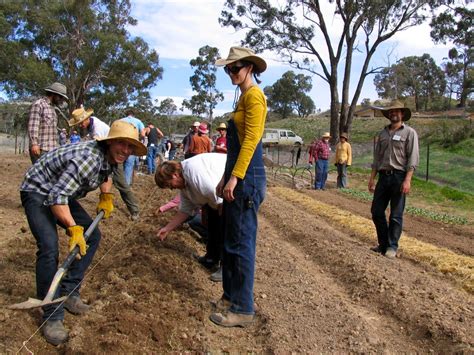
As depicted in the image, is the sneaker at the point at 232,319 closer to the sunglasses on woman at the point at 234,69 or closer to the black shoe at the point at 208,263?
the black shoe at the point at 208,263

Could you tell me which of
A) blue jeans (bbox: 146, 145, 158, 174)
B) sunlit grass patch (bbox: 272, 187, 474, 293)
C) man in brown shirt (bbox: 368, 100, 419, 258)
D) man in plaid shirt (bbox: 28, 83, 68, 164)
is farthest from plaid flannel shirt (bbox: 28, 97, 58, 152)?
blue jeans (bbox: 146, 145, 158, 174)

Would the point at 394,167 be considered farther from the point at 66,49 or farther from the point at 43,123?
the point at 66,49

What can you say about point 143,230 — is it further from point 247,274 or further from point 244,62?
point 244,62

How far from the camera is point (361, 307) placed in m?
4.11

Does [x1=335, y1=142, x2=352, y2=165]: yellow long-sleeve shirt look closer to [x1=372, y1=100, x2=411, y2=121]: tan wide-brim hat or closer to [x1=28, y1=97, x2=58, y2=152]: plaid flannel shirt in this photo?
[x1=372, y1=100, x2=411, y2=121]: tan wide-brim hat

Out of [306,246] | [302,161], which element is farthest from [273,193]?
[302,161]

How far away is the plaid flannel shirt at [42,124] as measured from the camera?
5.99m

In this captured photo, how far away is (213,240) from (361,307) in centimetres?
157

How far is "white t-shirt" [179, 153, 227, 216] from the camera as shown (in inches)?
158

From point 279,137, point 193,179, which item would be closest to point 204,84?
point 279,137

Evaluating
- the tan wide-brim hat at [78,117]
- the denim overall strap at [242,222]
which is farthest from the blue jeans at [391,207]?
the tan wide-brim hat at [78,117]

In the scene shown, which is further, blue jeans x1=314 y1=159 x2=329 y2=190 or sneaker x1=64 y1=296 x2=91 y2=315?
blue jeans x1=314 y1=159 x2=329 y2=190

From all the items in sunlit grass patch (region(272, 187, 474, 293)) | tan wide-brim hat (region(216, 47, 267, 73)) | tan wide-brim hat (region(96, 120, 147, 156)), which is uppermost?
tan wide-brim hat (region(216, 47, 267, 73))

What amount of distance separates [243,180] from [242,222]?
31cm
